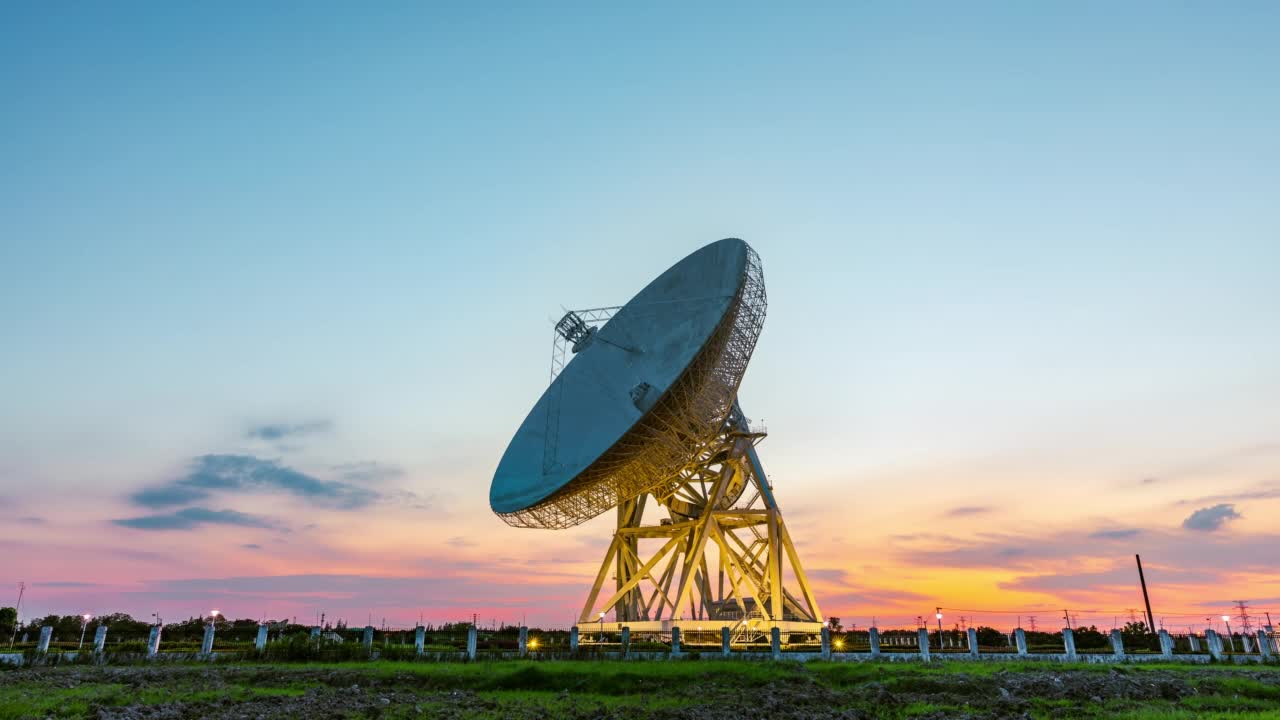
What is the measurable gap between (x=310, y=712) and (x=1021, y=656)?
81.0ft

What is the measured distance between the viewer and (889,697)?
58.2 feet

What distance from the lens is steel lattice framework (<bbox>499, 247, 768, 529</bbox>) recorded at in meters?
30.1

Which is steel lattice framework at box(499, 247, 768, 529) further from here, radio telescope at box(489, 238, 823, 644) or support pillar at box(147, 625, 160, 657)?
support pillar at box(147, 625, 160, 657)

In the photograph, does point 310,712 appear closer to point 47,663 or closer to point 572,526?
point 47,663

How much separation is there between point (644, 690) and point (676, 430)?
12.4 metres

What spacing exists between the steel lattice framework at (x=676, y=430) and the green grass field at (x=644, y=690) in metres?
8.09

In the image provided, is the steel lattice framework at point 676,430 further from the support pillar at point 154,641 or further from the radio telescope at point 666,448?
the support pillar at point 154,641

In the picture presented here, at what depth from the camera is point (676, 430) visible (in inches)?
1237

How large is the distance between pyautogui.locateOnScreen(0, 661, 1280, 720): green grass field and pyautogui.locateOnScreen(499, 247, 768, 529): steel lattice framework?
319 inches

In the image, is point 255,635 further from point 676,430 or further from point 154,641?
point 676,430

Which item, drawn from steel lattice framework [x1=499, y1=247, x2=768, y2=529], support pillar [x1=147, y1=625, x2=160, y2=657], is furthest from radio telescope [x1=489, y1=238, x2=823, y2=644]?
support pillar [x1=147, y1=625, x2=160, y2=657]

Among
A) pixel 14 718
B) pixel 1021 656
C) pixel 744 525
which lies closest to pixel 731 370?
pixel 744 525

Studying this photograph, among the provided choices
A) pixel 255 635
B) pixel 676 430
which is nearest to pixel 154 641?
pixel 255 635

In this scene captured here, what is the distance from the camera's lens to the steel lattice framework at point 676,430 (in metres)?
30.1
